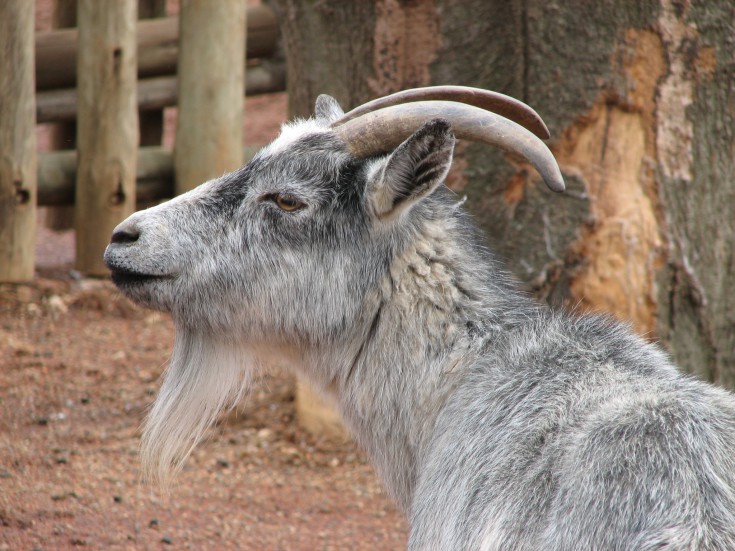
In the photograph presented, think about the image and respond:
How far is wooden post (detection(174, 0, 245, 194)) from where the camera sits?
770 cm

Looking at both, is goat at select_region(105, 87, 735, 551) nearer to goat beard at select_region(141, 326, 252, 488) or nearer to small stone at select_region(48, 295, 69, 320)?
goat beard at select_region(141, 326, 252, 488)

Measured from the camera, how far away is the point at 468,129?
3.17 meters

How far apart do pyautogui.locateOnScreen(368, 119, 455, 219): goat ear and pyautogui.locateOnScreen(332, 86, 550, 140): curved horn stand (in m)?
0.44

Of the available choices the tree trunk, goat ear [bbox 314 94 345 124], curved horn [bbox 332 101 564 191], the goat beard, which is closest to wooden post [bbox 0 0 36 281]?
the tree trunk

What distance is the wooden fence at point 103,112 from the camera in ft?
22.7

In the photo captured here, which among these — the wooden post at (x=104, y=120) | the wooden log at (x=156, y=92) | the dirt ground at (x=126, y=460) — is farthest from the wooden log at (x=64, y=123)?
the dirt ground at (x=126, y=460)

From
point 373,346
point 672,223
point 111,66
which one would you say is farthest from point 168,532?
point 111,66

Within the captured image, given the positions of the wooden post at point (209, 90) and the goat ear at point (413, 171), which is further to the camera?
the wooden post at point (209, 90)

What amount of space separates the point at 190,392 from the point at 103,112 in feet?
14.1

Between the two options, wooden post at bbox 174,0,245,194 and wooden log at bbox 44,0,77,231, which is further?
wooden log at bbox 44,0,77,231

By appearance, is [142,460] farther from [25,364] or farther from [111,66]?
[111,66]

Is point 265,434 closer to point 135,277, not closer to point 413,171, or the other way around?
point 135,277

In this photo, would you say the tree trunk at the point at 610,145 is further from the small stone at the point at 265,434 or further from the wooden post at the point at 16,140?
the wooden post at the point at 16,140

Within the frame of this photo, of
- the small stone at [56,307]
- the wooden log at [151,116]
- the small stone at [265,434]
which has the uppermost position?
the wooden log at [151,116]
